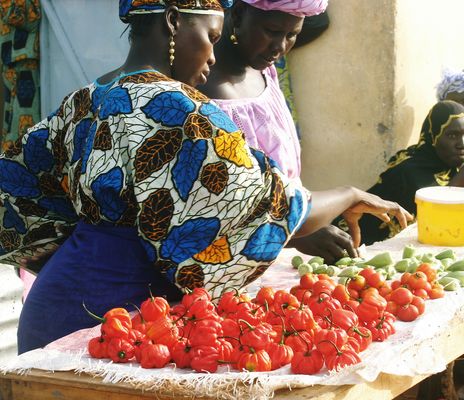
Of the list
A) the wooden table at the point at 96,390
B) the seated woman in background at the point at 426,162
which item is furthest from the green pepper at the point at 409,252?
the seated woman in background at the point at 426,162

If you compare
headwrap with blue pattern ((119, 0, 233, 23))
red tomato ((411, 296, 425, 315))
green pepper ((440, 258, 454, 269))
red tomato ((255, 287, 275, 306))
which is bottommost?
green pepper ((440, 258, 454, 269))

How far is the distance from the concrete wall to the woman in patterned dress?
354 centimetres

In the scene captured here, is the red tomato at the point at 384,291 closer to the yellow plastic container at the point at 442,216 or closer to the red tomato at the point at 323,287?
the red tomato at the point at 323,287

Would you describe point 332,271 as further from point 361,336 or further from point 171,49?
point 171,49

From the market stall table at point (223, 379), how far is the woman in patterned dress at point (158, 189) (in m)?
0.29

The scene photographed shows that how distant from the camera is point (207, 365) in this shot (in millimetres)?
2354

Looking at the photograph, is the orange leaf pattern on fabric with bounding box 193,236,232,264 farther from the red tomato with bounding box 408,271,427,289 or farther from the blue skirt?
the red tomato with bounding box 408,271,427,289

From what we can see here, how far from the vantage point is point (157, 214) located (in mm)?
2625

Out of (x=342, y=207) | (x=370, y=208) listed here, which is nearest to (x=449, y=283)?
(x=370, y=208)

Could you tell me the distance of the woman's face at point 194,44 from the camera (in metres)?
2.78

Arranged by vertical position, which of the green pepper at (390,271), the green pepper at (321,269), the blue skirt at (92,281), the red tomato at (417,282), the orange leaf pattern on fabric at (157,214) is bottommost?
the green pepper at (390,271)

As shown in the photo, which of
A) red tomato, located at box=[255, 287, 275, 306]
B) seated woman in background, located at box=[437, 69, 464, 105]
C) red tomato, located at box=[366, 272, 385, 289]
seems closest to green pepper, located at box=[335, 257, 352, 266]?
red tomato, located at box=[366, 272, 385, 289]

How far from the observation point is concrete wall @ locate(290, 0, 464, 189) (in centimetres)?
639

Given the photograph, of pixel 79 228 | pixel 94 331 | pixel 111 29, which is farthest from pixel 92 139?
pixel 111 29
